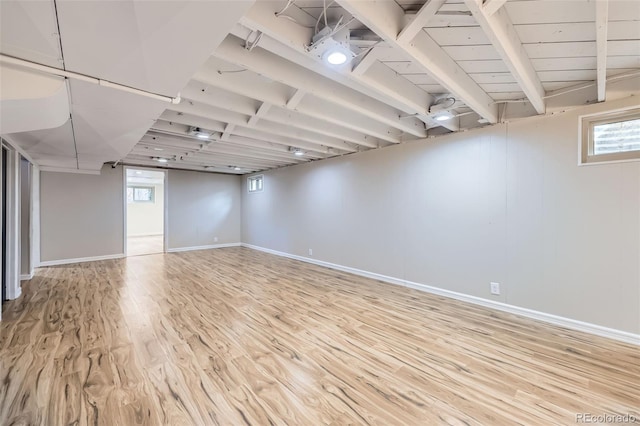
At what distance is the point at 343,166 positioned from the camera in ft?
16.9

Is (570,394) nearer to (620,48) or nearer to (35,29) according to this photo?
(620,48)

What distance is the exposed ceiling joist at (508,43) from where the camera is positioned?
1350 mm

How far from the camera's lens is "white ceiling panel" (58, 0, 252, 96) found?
1096mm

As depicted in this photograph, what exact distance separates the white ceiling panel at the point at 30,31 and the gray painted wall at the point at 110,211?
228 inches

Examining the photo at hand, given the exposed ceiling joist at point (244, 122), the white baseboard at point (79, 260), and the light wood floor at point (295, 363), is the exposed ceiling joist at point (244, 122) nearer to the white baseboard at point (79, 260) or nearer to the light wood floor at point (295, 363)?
the light wood floor at point (295, 363)

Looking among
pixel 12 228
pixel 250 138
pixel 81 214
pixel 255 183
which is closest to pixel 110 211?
pixel 81 214

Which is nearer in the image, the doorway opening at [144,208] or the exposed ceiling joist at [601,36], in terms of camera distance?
the exposed ceiling joist at [601,36]

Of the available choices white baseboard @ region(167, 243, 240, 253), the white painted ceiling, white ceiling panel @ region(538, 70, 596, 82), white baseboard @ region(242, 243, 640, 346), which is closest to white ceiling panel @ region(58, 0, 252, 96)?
the white painted ceiling

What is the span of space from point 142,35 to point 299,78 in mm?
1166

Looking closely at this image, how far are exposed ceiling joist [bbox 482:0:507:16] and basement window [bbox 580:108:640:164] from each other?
220cm

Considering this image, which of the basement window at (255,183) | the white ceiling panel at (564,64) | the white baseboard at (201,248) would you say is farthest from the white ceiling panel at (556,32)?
the white baseboard at (201,248)

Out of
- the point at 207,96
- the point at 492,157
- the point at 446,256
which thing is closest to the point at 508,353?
the point at 446,256

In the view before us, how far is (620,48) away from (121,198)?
27.5ft

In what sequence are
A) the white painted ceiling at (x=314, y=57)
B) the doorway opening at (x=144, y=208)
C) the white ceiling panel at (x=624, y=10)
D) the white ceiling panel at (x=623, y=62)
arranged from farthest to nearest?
1. the doorway opening at (x=144, y=208)
2. the white ceiling panel at (x=623, y=62)
3. the white ceiling panel at (x=624, y=10)
4. the white painted ceiling at (x=314, y=57)
